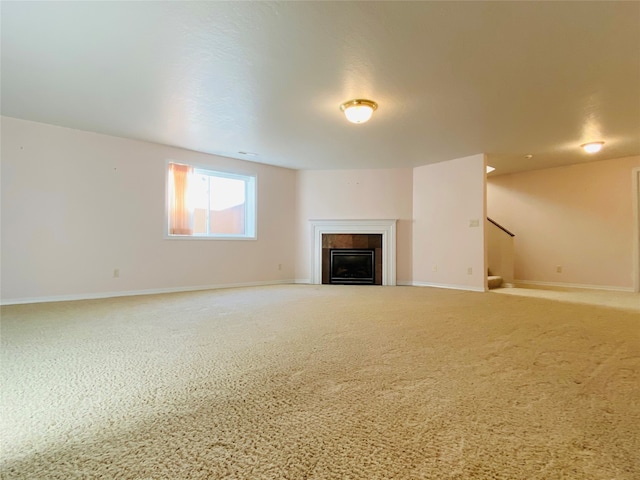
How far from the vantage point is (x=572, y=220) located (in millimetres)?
6051

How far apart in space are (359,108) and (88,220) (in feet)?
12.9

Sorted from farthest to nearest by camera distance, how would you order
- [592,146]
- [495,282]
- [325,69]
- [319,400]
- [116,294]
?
[495,282] < [592,146] < [116,294] < [325,69] < [319,400]

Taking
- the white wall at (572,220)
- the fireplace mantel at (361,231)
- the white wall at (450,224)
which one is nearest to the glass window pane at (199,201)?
the fireplace mantel at (361,231)

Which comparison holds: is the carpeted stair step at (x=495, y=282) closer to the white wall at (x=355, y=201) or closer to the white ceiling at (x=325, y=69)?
the white wall at (x=355, y=201)

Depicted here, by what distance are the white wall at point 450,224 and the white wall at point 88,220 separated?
372 cm

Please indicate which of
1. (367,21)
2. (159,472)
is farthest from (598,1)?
(159,472)

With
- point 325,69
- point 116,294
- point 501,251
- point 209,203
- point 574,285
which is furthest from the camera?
point 501,251

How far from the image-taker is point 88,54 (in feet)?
8.20

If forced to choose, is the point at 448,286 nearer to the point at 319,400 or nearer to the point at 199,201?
the point at 199,201

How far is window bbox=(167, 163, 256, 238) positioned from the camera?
201 inches

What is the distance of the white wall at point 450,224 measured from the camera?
17.3 feet

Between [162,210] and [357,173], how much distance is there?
371cm

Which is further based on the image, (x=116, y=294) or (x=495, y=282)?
(x=495, y=282)

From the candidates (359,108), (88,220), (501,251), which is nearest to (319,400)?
(359,108)
